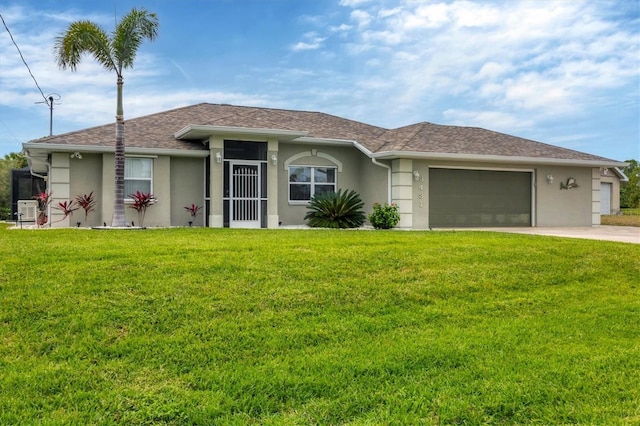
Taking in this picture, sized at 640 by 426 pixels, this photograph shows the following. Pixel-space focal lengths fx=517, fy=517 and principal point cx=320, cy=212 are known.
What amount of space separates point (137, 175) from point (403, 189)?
334 inches

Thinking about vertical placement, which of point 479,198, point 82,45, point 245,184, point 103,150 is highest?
point 82,45

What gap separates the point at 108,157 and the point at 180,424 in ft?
44.7

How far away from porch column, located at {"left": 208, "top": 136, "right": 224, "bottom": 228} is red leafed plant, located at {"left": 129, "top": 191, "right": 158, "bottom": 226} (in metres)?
1.91

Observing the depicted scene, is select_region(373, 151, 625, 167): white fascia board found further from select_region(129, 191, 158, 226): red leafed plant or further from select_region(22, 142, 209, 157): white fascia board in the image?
select_region(129, 191, 158, 226): red leafed plant

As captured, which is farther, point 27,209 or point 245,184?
point 27,209

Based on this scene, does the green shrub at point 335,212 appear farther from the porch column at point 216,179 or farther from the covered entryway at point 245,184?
the porch column at point 216,179

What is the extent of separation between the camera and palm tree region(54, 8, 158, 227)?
588 inches

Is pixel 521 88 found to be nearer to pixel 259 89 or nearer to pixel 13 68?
pixel 259 89

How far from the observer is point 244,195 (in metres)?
16.7

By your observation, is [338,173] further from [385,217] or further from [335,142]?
[385,217]

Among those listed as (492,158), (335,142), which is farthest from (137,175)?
(492,158)

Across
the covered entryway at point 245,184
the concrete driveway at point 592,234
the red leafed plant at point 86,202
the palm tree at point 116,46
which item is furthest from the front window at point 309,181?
the red leafed plant at point 86,202

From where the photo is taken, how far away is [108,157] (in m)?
15.9

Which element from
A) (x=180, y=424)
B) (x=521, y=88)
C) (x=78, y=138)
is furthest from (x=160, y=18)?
(x=180, y=424)
